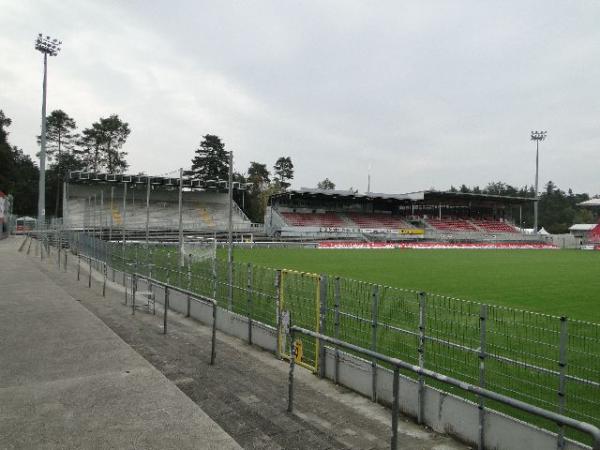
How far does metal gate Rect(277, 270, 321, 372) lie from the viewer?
7.50 meters

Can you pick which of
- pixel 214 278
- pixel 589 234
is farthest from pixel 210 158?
pixel 214 278

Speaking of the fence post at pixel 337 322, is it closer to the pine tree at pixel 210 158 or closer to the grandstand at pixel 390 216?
the grandstand at pixel 390 216

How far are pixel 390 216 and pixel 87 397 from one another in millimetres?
64791

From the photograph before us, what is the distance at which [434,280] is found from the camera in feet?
65.4

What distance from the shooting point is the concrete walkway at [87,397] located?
4.83 m

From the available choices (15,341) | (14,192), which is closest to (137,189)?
(14,192)

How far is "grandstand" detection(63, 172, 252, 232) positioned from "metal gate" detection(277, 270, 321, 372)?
38.9m

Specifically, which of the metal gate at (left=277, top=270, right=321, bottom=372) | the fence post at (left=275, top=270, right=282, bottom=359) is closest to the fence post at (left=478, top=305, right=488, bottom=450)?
the metal gate at (left=277, top=270, right=321, bottom=372)

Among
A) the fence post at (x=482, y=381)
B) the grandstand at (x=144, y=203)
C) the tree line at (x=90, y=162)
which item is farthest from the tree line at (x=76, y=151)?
the fence post at (x=482, y=381)

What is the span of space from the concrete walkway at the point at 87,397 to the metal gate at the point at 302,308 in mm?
2135

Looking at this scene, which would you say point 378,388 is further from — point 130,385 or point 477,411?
point 130,385

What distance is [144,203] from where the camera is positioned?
56.7 meters

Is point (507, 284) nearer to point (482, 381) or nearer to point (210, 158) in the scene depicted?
point (482, 381)

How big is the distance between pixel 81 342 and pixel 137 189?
169ft
